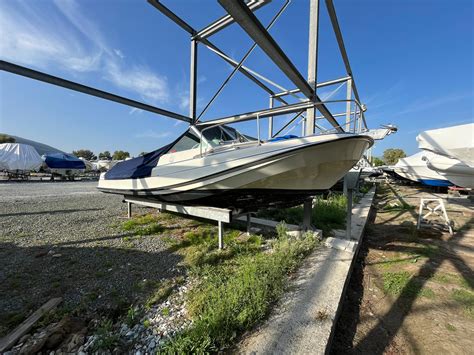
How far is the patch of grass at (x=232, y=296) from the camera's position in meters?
1.49

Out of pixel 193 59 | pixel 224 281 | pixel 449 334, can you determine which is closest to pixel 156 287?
pixel 224 281

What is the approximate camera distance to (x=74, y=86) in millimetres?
3062

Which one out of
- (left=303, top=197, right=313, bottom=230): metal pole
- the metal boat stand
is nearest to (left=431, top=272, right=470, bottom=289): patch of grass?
the metal boat stand

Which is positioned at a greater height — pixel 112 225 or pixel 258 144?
pixel 258 144

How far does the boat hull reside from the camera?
2.56m

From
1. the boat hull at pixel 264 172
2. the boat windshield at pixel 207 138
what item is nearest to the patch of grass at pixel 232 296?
the boat hull at pixel 264 172

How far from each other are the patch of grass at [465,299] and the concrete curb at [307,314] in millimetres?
1108

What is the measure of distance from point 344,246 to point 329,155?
1.57 m

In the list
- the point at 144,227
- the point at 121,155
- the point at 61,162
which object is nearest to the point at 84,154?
the point at 121,155

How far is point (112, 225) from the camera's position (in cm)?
457

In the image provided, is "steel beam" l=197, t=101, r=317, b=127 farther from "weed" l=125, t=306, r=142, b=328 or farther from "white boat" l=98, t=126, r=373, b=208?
"weed" l=125, t=306, r=142, b=328

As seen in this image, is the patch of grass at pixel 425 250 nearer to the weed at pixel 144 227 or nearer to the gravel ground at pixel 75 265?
the gravel ground at pixel 75 265

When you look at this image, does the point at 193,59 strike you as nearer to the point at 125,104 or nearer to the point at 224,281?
the point at 125,104

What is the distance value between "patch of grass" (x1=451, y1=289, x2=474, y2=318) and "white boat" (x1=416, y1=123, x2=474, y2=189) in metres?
5.83
